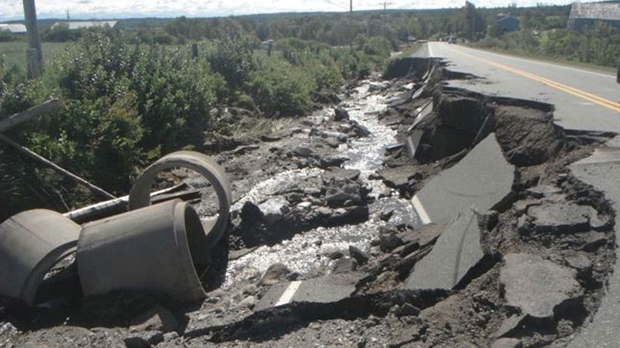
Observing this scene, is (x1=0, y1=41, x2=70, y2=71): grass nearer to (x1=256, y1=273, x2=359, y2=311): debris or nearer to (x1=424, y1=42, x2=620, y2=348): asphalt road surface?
(x1=256, y1=273, x2=359, y2=311): debris

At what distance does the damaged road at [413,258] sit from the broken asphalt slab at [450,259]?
0.07 feet

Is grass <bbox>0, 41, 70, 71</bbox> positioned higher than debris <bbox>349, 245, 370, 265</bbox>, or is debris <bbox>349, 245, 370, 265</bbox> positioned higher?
grass <bbox>0, 41, 70, 71</bbox>

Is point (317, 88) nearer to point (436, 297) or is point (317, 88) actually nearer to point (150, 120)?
point (150, 120)

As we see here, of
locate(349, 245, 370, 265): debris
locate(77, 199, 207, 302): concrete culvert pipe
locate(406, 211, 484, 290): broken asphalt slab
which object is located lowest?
locate(349, 245, 370, 265): debris

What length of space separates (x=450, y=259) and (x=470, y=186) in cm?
375

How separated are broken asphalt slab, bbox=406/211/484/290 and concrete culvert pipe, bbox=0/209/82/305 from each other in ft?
13.2

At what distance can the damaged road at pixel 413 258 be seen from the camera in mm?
5191

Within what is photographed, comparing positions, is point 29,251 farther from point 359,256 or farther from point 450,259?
point 450,259

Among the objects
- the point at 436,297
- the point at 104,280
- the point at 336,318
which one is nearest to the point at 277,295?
the point at 336,318

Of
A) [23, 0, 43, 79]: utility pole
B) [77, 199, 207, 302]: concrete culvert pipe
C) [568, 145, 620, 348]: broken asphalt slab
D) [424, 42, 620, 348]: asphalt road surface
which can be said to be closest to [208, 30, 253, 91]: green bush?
[424, 42, 620, 348]: asphalt road surface

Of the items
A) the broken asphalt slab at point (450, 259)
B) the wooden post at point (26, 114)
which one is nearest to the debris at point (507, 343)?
the broken asphalt slab at point (450, 259)

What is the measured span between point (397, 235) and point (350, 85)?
2658cm

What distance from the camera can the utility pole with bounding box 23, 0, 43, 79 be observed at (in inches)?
518

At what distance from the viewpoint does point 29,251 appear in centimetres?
769
